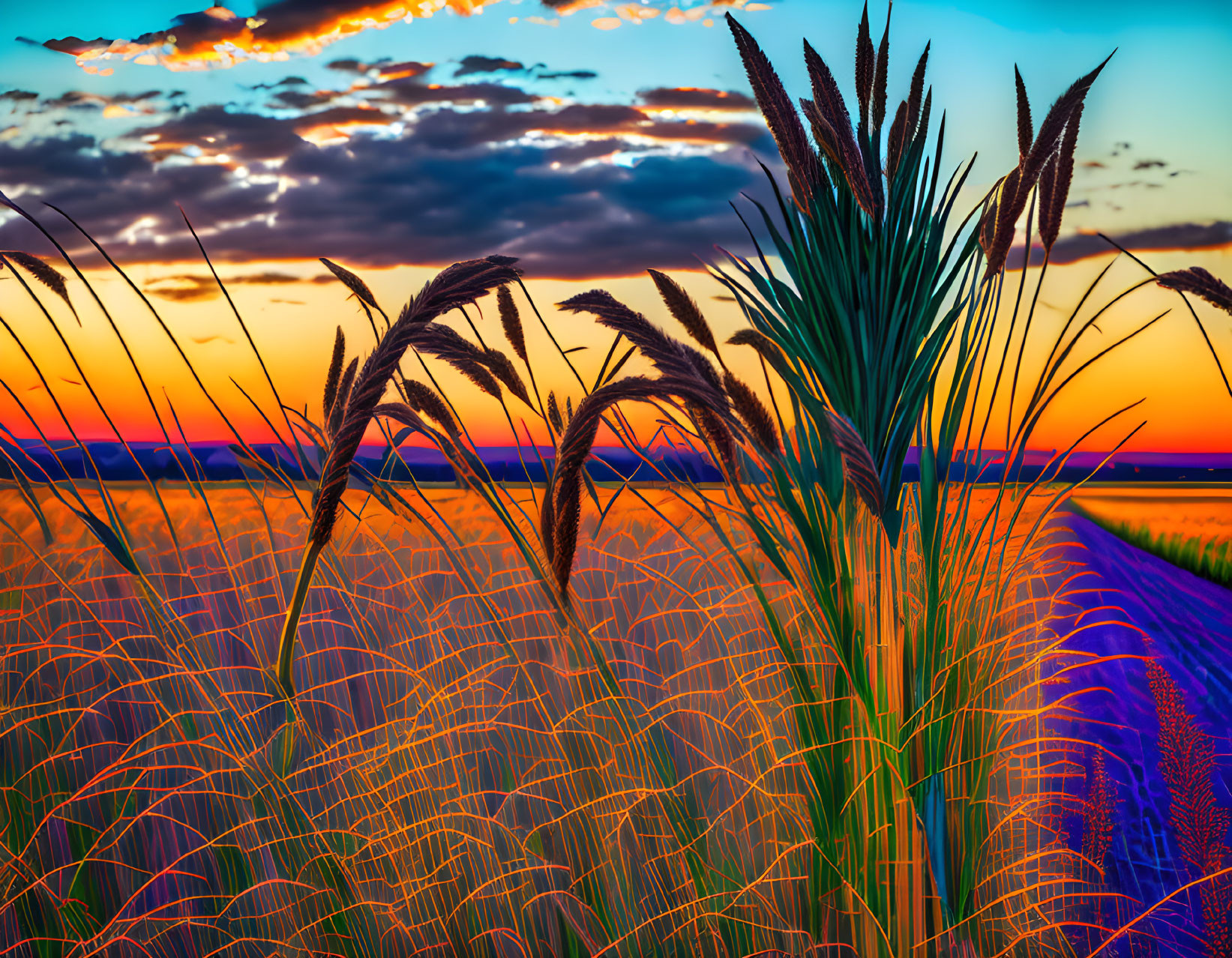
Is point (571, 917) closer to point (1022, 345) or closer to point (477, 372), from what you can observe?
point (477, 372)

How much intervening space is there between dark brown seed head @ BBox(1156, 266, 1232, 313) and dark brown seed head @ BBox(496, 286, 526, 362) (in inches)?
48.3

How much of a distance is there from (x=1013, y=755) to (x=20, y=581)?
2.62 metres

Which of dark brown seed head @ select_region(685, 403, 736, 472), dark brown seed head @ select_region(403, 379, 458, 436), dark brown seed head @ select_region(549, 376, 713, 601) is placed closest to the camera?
dark brown seed head @ select_region(549, 376, 713, 601)

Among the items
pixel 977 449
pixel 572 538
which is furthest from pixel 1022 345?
pixel 572 538

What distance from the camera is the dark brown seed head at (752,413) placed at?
1.09 metres

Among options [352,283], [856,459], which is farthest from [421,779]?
[352,283]

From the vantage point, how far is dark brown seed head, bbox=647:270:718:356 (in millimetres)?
1245

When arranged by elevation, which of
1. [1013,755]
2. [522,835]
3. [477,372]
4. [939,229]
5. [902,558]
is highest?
[939,229]

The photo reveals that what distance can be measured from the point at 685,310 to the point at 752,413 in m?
0.27

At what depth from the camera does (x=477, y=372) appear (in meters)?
1.50

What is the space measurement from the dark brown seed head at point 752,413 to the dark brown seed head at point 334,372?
107cm

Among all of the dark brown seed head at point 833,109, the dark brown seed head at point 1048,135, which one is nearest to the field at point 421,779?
the dark brown seed head at point 833,109

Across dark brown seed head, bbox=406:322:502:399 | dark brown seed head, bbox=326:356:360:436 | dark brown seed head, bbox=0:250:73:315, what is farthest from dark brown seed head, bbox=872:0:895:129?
dark brown seed head, bbox=0:250:73:315

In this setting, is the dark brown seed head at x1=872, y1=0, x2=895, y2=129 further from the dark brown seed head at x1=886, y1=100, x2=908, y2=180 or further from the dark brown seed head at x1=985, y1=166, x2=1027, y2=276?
the dark brown seed head at x1=985, y1=166, x2=1027, y2=276
